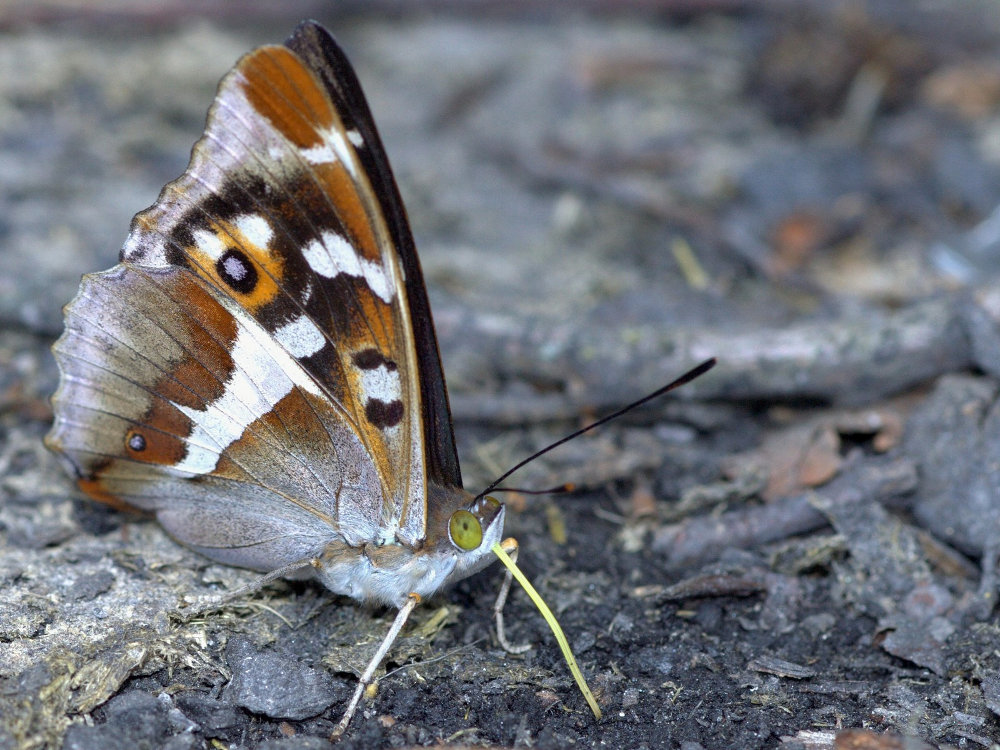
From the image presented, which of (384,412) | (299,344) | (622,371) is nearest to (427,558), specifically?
(384,412)

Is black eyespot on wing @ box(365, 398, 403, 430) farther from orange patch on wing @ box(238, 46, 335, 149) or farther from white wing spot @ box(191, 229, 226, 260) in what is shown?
orange patch on wing @ box(238, 46, 335, 149)

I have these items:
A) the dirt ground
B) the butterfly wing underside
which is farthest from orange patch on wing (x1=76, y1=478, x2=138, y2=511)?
the butterfly wing underside

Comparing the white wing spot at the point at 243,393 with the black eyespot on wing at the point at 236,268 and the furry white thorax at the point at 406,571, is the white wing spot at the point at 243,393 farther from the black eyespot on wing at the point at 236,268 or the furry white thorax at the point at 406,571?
the furry white thorax at the point at 406,571

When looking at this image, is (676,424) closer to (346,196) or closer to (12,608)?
(346,196)

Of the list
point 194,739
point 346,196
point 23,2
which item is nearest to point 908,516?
point 346,196

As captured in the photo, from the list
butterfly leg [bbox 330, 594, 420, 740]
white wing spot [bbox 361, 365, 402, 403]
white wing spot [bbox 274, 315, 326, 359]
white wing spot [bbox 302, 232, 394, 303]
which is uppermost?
white wing spot [bbox 302, 232, 394, 303]

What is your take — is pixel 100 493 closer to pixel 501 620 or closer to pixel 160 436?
pixel 160 436

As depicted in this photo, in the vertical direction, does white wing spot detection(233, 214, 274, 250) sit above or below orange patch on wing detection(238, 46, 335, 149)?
below
